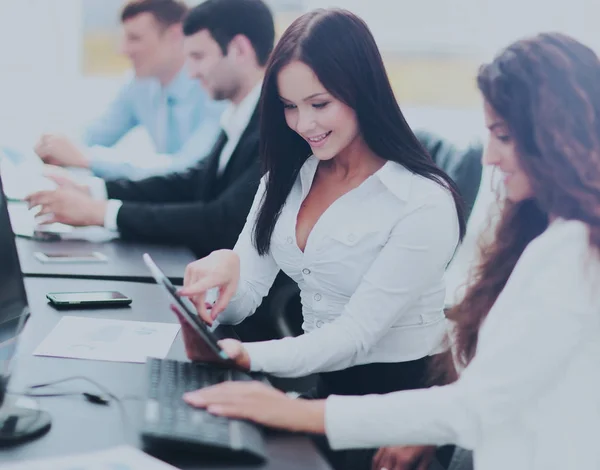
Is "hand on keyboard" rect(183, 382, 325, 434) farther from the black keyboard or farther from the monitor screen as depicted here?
the monitor screen

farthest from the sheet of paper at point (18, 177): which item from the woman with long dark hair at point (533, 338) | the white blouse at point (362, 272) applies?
the woman with long dark hair at point (533, 338)

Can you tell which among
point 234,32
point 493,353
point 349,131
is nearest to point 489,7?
point 234,32

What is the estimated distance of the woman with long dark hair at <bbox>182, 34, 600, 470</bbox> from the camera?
0.93 m

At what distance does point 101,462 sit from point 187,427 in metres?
0.11

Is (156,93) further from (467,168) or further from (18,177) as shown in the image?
(467,168)

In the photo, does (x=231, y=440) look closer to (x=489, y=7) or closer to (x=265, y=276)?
(x=265, y=276)

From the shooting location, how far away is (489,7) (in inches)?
140

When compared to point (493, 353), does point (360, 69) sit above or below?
above

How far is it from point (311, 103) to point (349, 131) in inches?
3.6

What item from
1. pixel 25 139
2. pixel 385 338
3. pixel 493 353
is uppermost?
pixel 493 353

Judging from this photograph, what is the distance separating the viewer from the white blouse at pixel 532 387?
926mm

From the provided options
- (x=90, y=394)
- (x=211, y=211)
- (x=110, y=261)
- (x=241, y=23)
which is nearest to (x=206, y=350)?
(x=90, y=394)

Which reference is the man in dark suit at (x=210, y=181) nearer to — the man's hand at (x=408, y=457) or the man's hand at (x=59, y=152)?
the man's hand at (x=59, y=152)

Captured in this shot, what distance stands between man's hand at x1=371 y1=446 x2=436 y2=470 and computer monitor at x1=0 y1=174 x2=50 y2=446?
1.97 ft
